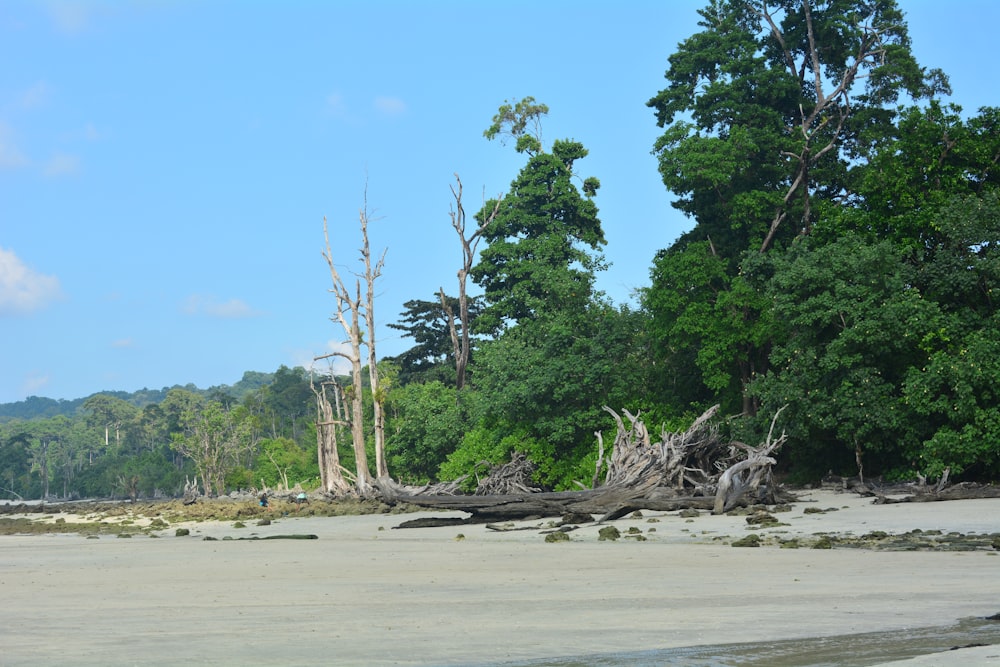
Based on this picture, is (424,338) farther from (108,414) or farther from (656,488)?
(108,414)

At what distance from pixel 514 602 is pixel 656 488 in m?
13.5

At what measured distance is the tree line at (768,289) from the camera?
76.1 ft

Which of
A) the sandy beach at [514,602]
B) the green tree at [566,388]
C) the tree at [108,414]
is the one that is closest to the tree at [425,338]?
the green tree at [566,388]

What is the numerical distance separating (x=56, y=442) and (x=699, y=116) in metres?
130

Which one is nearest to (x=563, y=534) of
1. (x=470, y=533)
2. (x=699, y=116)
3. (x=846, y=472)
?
(x=470, y=533)

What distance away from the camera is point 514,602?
8.24m

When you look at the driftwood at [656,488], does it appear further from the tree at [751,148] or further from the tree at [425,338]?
the tree at [425,338]

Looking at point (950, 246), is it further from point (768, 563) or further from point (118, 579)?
point (118, 579)

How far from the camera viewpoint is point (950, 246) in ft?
79.2

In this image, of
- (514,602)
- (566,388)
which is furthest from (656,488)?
(514,602)

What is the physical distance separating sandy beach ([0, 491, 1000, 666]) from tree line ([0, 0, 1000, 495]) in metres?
8.34

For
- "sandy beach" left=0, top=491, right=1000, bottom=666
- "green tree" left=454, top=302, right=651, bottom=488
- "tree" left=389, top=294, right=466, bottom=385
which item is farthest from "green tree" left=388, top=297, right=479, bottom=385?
"sandy beach" left=0, top=491, right=1000, bottom=666

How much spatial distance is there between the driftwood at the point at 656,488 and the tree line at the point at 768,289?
8.70ft

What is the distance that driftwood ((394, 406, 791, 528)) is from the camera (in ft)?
65.5
